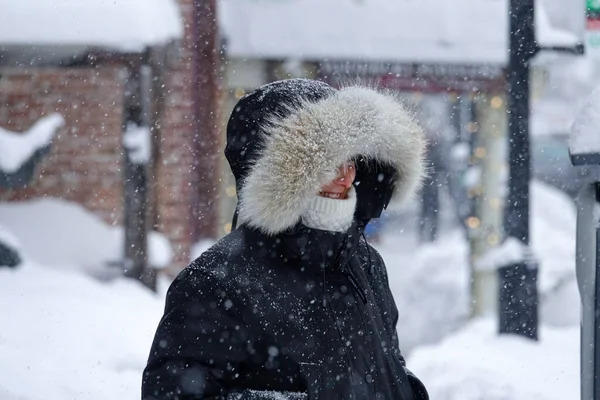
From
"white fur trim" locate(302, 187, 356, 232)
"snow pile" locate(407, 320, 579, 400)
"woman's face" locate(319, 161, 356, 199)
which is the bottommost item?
"snow pile" locate(407, 320, 579, 400)

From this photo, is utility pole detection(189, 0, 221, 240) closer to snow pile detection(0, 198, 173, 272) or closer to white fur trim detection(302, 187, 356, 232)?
snow pile detection(0, 198, 173, 272)

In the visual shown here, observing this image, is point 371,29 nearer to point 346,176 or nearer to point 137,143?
point 137,143

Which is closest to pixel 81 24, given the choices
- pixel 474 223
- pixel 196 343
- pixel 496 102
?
pixel 196 343

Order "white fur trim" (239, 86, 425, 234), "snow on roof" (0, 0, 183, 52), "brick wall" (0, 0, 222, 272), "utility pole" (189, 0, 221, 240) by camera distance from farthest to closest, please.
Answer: "utility pole" (189, 0, 221, 240)
"brick wall" (0, 0, 222, 272)
"snow on roof" (0, 0, 183, 52)
"white fur trim" (239, 86, 425, 234)

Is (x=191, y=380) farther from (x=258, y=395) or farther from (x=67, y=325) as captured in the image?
(x=67, y=325)

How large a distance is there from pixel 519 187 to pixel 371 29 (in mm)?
4166

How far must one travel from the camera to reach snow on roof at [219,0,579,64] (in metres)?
8.78

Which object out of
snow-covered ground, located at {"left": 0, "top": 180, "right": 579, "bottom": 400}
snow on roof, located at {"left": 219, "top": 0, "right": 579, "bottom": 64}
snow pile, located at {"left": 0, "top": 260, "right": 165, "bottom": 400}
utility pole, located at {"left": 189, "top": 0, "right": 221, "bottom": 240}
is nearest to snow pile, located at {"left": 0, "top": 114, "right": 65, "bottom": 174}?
snow-covered ground, located at {"left": 0, "top": 180, "right": 579, "bottom": 400}

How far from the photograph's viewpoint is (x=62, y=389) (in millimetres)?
4051

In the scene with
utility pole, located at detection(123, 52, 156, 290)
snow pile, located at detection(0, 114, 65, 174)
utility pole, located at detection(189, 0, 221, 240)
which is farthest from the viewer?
utility pole, located at detection(189, 0, 221, 240)

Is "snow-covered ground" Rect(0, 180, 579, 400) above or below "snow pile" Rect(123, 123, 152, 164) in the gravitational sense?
below

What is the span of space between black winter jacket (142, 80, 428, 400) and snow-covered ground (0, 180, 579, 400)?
212cm

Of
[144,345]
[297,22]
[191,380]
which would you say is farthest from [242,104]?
[297,22]

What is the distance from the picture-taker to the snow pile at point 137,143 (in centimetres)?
636
